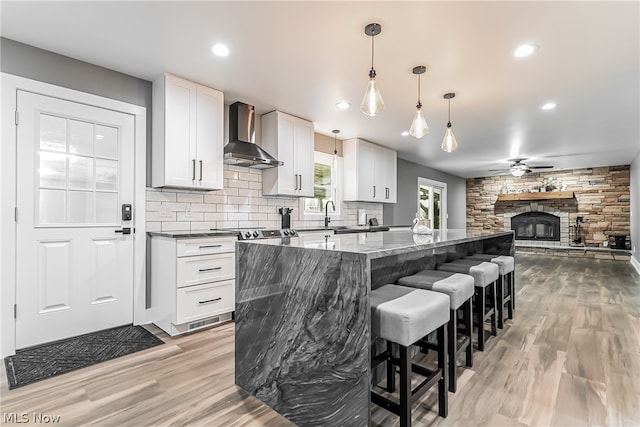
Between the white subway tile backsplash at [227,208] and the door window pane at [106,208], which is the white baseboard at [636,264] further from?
the door window pane at [106,208]

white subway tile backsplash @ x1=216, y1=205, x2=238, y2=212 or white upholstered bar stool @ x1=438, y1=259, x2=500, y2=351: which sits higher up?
white subway tile backsplash @ x1=216, y1=205, x2=238, y2=212

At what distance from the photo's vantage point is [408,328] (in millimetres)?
1397

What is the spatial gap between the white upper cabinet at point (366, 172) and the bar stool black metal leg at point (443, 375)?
12.1ft

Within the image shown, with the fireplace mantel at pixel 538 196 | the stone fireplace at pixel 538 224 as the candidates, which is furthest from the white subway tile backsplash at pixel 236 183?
the stone fireplace at pixel 538 224

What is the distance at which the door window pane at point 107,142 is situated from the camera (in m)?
2.86

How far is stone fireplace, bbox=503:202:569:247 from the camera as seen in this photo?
354 inches

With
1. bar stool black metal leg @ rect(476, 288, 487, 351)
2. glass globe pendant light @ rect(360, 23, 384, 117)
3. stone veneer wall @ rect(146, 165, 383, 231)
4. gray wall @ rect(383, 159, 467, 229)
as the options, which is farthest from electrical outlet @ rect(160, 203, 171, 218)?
gray wall @ rect(383, 159, 467, 229)

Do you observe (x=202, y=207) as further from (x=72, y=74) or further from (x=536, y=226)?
(x=536, y=226)

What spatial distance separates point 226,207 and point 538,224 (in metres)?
9.42

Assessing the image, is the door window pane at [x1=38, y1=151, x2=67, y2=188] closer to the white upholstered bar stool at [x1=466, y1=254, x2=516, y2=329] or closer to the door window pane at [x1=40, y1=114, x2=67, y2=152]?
the door window pane at [x1=40, y1=114, x2=67, y2=152]

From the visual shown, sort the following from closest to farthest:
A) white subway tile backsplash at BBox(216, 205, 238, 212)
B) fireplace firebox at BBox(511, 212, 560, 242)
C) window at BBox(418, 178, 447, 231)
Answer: white subway tile backsplash at BBox(216, 205, 238, 212) < window at BBox(418, 178, 447, 231) < fireplace firebox at BBox(511, 212, 560, 242)

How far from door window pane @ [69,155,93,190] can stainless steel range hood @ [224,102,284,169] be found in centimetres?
124

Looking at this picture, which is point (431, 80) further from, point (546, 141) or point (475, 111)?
point (546, 141)
